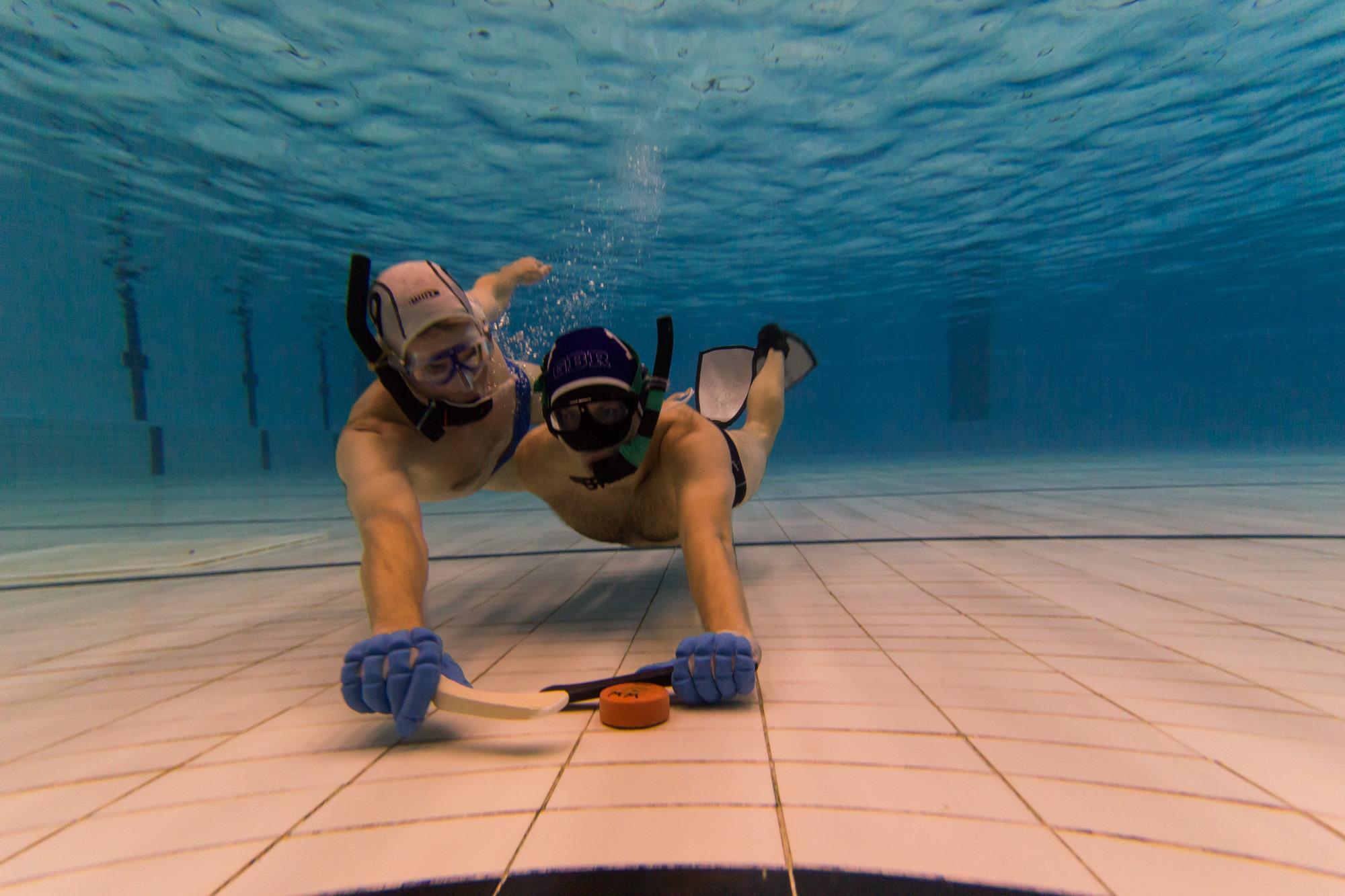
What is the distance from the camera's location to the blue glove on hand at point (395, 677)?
1.88 meters

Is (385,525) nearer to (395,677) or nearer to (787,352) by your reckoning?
(395,677)

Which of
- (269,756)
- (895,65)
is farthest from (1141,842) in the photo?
(895,65)

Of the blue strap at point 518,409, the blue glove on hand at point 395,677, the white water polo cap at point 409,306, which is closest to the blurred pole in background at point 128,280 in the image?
the blue strap at point 518,409

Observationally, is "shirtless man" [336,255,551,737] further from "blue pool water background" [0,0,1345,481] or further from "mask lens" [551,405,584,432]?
"blue pool water background" [0,0,1345,481]

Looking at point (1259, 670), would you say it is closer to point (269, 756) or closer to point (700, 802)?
point (700, 802)

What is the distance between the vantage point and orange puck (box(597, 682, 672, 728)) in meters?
1.95

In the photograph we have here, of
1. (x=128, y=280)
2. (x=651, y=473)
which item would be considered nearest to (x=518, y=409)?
(x=651, y=473)

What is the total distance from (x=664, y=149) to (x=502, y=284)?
11.9 metres

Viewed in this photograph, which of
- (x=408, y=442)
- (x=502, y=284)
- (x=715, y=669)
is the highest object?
(x=502, y=284)

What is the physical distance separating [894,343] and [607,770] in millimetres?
42999

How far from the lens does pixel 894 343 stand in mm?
41219

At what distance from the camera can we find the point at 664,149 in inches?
565

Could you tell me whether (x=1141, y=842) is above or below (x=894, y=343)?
below

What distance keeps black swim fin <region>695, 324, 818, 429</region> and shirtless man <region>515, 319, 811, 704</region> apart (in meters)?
2.25
